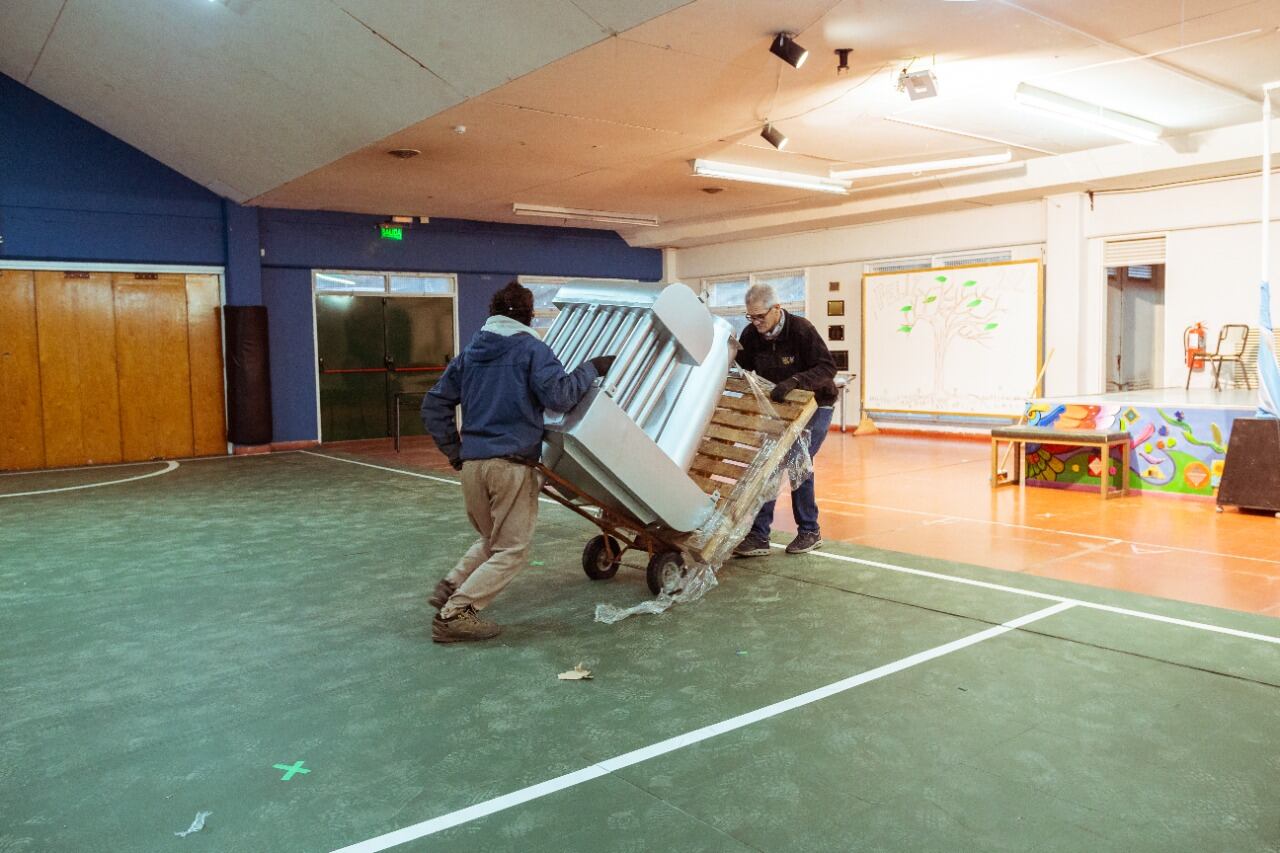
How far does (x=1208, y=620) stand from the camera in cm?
424

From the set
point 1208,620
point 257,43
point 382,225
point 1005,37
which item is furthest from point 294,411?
point 1208,620

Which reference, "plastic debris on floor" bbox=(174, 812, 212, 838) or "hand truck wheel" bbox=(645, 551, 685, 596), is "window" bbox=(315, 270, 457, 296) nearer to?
"hand truck wheel" bbox=(645, 551, 685, 596)

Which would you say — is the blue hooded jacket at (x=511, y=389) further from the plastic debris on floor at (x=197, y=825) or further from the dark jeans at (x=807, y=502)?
the dark jeans at (x=807, y=502)

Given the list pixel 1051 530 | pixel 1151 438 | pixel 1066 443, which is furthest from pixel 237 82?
pixel 1151 438

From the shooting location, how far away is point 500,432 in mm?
3996

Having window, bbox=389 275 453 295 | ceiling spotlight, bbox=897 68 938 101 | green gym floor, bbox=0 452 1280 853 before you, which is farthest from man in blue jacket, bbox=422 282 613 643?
window, bbox=389 275 453 295

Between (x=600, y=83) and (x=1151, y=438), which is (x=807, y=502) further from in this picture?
(x=1151, y=438)

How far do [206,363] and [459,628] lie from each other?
9464mm

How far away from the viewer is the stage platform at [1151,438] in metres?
7.51

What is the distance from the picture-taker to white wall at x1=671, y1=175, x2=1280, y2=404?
33.3ft

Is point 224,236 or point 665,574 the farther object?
point 224,236

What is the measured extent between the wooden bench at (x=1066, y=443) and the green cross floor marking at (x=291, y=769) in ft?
23.2

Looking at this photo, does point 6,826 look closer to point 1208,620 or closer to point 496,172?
point 1208,620

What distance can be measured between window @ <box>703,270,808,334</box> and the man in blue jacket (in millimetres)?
10306
